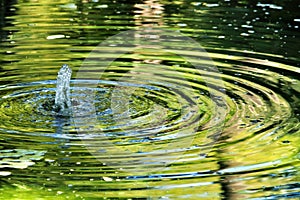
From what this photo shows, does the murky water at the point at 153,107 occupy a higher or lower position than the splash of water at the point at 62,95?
lower

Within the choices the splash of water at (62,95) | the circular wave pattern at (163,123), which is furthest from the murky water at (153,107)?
the splash of water at (62,95)

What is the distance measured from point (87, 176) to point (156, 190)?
527mm

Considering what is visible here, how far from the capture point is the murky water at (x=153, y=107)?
5.41 meters

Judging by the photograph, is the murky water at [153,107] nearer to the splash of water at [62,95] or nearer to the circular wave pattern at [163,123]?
the circular wave pattern at [163,123]

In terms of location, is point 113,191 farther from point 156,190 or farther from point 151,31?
point 151,31

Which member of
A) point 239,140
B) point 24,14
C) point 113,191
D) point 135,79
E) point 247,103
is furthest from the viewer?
point 24,14

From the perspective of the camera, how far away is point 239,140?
20.1 ft

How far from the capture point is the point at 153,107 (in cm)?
692

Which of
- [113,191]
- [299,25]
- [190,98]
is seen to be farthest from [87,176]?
[299,25]

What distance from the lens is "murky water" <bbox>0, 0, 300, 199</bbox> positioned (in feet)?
17.7

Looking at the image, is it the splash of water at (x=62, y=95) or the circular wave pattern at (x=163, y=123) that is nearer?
the circular wave pattern at (x=163, y=123)

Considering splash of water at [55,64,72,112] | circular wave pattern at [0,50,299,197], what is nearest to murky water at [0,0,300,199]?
circular wave pattern at [0,50,299,197]

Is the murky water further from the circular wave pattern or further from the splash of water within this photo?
the splash of water

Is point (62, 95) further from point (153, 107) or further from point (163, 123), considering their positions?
point (163, 123)
